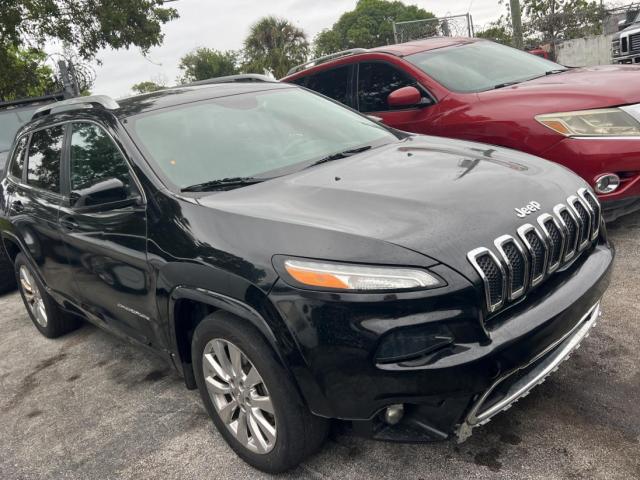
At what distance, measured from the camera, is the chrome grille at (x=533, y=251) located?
2.12 m

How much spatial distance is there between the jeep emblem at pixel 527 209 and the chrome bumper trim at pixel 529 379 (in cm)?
50

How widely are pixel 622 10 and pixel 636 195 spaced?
20204mm

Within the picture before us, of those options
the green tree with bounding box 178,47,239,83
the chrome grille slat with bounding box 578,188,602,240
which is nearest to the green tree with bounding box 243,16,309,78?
the green tree with bounding box 178,47,239,83

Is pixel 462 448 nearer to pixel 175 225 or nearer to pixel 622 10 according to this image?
pixel 175 225

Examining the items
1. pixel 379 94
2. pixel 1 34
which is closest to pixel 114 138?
pixel 379 94

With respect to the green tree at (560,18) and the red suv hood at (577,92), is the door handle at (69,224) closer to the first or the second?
the red suv hood at (577,92)

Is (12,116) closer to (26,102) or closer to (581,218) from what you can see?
(26,102)

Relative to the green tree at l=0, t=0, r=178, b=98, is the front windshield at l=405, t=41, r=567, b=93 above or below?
below

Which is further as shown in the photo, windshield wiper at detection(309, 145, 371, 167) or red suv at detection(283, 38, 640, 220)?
red suv at detection(283, 38, 640, 220)

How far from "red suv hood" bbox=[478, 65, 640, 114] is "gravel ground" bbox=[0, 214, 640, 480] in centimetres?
113

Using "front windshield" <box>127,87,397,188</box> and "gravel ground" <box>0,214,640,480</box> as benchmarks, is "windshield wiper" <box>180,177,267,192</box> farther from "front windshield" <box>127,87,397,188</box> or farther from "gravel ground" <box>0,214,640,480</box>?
"gravel ground" <box>0,214,640,480</box>

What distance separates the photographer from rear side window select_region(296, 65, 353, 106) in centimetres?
595

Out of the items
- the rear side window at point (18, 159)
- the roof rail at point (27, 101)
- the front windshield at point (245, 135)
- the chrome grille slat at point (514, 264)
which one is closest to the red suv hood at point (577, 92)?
the front windshield at point (245, 135)

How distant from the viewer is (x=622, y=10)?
20.8 m
